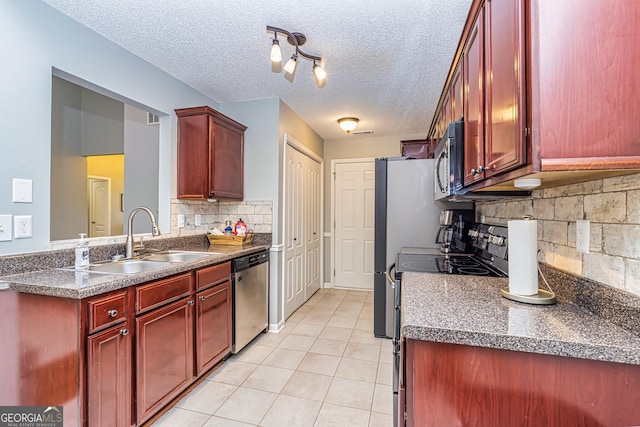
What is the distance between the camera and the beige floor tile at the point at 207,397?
6.22ft

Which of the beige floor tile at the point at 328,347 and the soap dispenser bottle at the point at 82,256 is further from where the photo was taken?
the beige floor tile at the point at 328,347

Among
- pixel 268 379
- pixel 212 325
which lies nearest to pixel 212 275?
pixel 212 325

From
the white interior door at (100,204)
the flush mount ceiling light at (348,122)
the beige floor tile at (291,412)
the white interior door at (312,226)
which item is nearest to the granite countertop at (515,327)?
the beige floor tile at (291,412)

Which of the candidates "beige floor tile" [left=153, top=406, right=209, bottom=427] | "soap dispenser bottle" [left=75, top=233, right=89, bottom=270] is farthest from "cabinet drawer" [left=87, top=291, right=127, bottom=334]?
"beige floor tile" [left=153, top=406, right=209, bottom=427]

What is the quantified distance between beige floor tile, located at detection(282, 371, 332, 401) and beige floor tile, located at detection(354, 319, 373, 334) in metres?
1.01

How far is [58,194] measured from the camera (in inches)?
155

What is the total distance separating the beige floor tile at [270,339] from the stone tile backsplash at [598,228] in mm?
2260

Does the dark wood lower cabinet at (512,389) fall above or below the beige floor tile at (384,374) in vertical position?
above

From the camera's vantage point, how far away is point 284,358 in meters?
2.55

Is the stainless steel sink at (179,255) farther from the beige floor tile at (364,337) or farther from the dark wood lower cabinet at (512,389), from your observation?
the dark wood lower cabinet at (512,389)

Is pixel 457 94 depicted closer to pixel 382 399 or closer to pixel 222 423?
pixel 382 399

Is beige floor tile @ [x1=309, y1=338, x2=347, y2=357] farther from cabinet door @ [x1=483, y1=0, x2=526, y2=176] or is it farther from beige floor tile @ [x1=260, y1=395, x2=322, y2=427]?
cabinet door @ [x1=483, y1=0, x2=526, y2=176]

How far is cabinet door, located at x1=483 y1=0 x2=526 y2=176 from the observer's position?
909 mm

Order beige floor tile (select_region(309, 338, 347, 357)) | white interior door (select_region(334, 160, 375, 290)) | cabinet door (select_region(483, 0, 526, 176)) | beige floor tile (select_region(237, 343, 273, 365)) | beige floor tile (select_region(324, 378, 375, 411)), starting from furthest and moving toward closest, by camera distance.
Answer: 1. white interior door (select_region(334, 160, 375, 290))
2. beige floor tile (select_region(309, 338, 347, 357))
3. beige floor tile (select_region(237, 343, 273, 365))
4. beige floor tile (select_region(324, 378, 375, 411))
5. cabinet door (select_region(483, 0, 526, 176))
